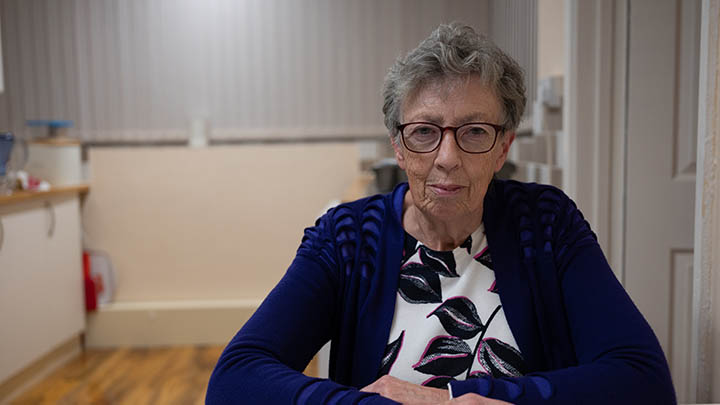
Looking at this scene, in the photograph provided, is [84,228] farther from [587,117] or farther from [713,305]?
[713,305]

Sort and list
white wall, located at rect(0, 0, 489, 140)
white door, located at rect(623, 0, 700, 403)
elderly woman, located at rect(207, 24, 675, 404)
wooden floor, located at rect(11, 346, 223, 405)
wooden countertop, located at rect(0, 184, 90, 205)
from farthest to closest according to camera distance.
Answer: white wall, located at rect(0, 0, 489, 140) → wooden floor, located at rect(11, 346, 223, 405) → wooden countertop, located at rect(0, 184, 90, 205) → white door, located at rect(623, 0, 700, 403) → elderly woman, located at rect(207, 24, 675, 404)

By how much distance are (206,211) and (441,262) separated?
2809 mm

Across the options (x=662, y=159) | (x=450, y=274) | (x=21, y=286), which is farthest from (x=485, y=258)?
(x=21, y=286)

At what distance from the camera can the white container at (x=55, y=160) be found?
335 cm

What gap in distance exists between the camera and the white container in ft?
11.0

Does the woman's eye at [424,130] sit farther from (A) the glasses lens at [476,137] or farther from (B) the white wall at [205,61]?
(B) the white wall at [205,61]

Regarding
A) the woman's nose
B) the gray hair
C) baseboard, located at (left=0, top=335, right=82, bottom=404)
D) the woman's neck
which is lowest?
baseboard, located at (left=0, top=335, right=82, bottom=404)

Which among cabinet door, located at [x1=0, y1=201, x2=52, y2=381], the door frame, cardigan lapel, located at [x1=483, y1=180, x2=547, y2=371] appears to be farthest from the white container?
the door frame

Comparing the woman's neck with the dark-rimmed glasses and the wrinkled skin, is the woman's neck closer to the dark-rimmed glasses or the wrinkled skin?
the wrinkled skin

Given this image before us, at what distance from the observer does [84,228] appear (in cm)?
362

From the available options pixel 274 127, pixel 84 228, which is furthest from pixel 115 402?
pixel 274 127

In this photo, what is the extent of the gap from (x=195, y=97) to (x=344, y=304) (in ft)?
9.77

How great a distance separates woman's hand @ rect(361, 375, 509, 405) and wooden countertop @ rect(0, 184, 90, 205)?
2289mm

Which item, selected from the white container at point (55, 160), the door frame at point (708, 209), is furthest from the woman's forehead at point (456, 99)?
the white container at point (55, 160)
